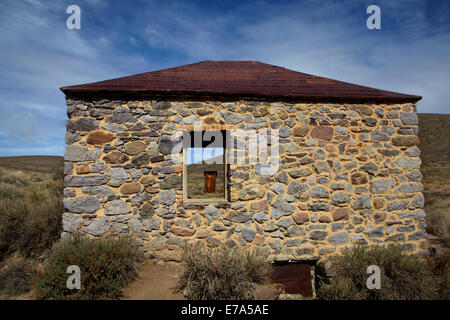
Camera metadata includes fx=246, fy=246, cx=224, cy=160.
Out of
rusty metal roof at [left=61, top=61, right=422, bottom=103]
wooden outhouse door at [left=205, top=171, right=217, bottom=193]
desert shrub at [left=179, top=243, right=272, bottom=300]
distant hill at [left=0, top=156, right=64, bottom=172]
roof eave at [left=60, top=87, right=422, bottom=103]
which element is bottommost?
desert shrub at [left=179, top=243, right=272, bottom=300]

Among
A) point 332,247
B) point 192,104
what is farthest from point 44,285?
point 332,247

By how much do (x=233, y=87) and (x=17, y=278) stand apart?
4649mm

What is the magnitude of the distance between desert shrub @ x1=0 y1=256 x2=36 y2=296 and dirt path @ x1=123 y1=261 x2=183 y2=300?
160cm

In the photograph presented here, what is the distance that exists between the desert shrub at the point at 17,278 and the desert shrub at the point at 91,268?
492 millimetres

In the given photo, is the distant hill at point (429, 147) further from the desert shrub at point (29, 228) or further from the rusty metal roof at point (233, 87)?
the rusty metal roof at point (233, 87)

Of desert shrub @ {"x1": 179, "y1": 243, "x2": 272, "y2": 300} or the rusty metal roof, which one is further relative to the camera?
the rusty metal roof

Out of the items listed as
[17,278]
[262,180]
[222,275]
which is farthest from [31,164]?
A: [222,275]

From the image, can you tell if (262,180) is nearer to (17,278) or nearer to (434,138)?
(17,278)

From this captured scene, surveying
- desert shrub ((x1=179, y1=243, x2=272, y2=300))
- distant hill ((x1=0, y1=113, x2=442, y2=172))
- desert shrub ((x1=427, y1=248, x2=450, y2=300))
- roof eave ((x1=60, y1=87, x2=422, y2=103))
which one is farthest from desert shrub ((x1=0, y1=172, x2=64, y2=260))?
distant hill ((x1=0, y1=113, x2=442, y2=172))

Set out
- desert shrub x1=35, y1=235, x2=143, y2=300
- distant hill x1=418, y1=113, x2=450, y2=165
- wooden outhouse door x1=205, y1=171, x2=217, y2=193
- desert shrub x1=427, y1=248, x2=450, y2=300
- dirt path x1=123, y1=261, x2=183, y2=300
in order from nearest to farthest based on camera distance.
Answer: desert shrub x1=35, y1=235, x2=143, y2=300, dirt path x1=123, y1=261, x2=183, y2=300, desert shrub x1=427, y1=248, x2=450, y2=300, wooden outhouse door x1=205, y1=171, x2=217, y2=193, distant hill x1=418, y1=113, x2=450, y2=165

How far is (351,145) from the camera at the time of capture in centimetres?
462

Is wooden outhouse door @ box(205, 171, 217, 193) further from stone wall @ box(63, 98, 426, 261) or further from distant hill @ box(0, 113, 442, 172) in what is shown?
distant hill @ box(0, 113, 442, 172)

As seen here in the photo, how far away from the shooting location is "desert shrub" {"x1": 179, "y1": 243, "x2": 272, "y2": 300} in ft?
10.9
